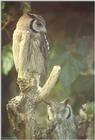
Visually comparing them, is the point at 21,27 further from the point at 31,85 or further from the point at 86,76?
the point at 86,76

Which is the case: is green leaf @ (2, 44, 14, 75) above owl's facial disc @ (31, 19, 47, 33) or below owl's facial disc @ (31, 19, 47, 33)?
below

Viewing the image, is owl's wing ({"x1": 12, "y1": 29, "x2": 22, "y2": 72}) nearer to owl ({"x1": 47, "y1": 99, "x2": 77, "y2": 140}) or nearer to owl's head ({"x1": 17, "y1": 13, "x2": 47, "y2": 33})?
owl's head ({"x1": 17, "y1": 13, "x2": 47, "y2": 33})

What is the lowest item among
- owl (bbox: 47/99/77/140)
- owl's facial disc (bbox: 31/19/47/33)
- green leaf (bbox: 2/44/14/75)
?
owl (bbox: 47/99/77/140)

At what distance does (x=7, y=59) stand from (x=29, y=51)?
10 cm

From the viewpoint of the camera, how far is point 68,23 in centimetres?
106

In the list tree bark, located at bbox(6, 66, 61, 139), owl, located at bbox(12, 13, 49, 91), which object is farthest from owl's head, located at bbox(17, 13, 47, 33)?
tree bark, located at bbox(6, 66, 61, 139)

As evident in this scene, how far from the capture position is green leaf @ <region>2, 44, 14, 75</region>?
0.96 metres

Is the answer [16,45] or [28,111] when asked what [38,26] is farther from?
[28,111]

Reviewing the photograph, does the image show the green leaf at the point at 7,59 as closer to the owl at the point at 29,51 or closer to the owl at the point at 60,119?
the owl at the point at 29,51

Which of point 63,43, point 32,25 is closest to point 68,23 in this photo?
point 63,43

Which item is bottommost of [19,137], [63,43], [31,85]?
[19,137]

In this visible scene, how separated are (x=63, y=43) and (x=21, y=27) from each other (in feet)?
0.55

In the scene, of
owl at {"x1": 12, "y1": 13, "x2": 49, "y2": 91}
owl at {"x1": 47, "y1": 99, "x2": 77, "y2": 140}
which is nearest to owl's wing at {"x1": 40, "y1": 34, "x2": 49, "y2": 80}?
owl at {"x1": 12, "y1": 13, "x2": 49, "y2": 91}

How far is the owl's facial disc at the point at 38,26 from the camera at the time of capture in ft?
2.93
